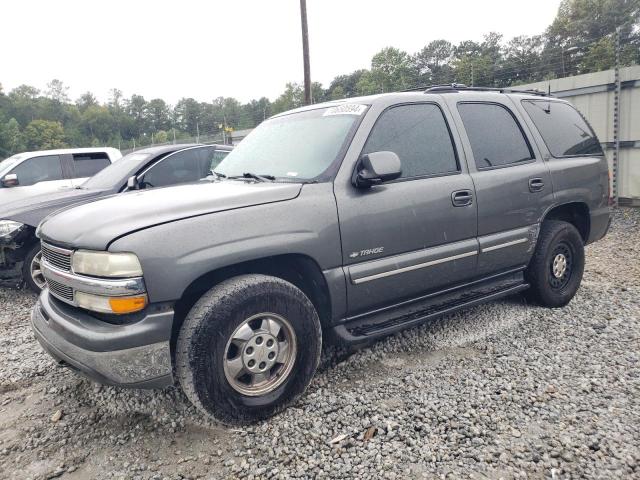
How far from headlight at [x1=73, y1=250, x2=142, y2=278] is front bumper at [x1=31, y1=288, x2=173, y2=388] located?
0.78 feet

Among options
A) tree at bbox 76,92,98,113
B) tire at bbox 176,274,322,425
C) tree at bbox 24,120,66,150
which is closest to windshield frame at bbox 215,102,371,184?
tire at bbox 176,274,322,425

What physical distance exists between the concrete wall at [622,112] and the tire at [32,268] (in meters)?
9.14

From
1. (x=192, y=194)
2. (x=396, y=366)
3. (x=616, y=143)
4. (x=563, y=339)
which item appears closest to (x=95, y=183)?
(x=192, y=194)

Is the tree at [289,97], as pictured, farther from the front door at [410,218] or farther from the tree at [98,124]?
the front door at [410,218]

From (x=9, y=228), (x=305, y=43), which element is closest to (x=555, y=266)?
(x=9, y=228)

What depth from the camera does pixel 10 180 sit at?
7.94 meters

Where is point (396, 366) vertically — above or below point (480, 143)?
below

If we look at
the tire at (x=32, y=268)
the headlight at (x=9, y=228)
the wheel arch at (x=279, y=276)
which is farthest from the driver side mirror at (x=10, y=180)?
the wheel arch at (x=279, y=276)

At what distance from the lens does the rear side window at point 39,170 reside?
8328 mm

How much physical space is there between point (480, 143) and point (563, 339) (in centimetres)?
165

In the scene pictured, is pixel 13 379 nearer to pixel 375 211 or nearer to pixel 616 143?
pixel 375 211

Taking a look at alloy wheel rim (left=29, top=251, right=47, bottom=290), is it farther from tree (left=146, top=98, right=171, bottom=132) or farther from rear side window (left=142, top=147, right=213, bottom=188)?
tree (left=146, top=98, right=171, bottom=132)

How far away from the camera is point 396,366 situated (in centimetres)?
333

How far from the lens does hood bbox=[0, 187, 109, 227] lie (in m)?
5.24
